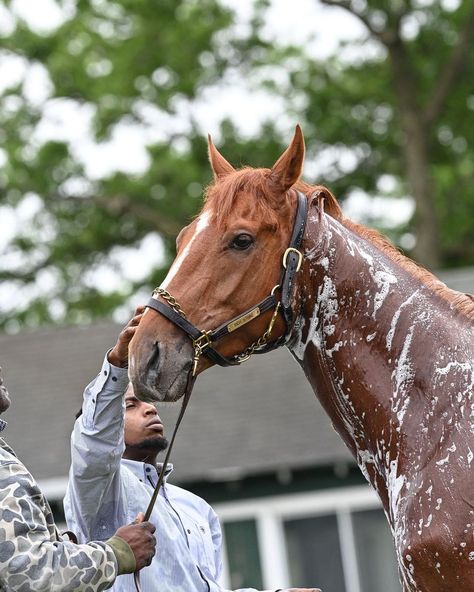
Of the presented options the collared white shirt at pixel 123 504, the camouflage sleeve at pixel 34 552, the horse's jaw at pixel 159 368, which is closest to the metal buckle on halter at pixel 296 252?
the horse's jaw at pixel 159 368

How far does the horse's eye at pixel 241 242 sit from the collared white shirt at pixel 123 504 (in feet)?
2.22

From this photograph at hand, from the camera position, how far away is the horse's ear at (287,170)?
418 centimetres

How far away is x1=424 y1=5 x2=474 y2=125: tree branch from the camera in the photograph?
84.5 feet

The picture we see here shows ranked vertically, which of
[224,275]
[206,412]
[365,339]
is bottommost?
[365,339]

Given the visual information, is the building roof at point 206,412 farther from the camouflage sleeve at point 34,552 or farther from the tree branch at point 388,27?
the camouflage sleeve at point 34,552

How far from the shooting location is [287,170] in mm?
4211

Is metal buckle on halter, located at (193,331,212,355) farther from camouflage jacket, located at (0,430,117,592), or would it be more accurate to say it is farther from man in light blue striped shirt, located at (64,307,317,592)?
camouflage jacket, located at (0,430,117,592)

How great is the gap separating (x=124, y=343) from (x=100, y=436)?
385 millimetres

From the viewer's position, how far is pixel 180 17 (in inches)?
1080

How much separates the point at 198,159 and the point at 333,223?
23544mm

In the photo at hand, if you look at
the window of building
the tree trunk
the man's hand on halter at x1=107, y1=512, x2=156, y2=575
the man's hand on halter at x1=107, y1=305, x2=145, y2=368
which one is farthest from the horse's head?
the tree trunk

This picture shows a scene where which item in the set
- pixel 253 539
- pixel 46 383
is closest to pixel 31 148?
pixel 46 383

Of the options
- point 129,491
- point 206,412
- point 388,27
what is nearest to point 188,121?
point 388,27

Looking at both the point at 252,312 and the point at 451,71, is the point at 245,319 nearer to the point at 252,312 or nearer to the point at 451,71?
the point at 252,312
